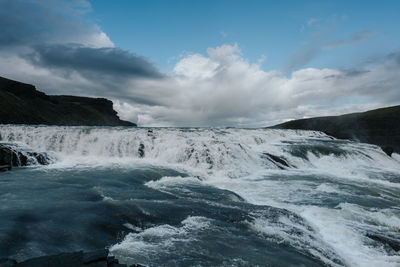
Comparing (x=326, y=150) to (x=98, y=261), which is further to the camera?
(x=326, y=150)

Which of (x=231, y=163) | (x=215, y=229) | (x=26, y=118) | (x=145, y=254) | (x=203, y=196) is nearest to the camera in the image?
(x=145, y=254)

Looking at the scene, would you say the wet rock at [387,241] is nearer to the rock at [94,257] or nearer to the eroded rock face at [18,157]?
the rock at [94,257]

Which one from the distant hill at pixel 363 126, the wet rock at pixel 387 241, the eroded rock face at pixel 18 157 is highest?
the distant hill at pixel 363 126

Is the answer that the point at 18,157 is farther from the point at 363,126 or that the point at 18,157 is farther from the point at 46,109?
the point at 46,109

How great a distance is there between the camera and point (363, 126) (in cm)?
6619

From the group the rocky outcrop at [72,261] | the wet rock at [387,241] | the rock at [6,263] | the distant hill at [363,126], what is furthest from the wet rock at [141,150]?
the distant hill at [363,126]

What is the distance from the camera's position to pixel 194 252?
6312 millimetres

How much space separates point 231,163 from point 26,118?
74.2 m

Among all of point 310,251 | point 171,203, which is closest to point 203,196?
point 171,203

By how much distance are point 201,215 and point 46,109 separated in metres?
108

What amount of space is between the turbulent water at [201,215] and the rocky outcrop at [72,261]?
908 millimetres

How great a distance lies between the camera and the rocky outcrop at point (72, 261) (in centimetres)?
464

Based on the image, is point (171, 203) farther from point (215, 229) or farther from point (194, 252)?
point (194, 252)

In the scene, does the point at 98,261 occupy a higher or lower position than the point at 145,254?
higher
